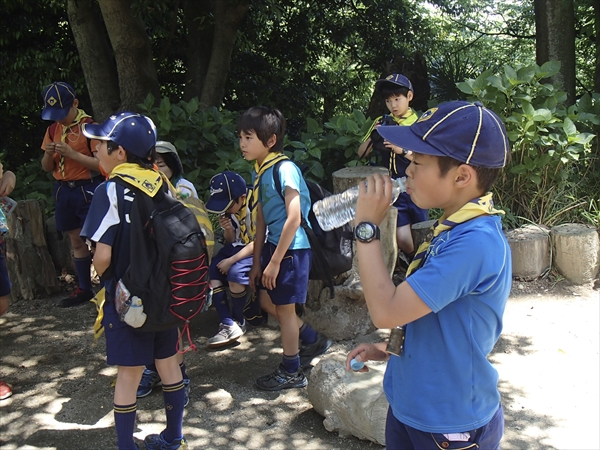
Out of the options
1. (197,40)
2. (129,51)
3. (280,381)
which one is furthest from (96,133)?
(197,40)

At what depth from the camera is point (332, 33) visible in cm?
1137

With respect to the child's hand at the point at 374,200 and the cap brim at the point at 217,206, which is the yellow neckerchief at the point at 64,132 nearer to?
the cap brim at the point at 217,206

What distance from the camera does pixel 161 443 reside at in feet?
10.9

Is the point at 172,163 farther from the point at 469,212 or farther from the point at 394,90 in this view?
the point at 469,212

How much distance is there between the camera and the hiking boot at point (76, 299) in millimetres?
5648

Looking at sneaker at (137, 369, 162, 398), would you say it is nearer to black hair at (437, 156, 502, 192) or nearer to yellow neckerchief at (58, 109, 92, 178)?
yellow neckerchief at (58, 109, 92, 178)

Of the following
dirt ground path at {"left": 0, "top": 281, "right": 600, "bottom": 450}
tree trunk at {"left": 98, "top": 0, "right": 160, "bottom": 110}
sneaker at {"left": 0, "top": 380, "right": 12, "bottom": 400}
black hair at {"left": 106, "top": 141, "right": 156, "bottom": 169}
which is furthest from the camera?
tree trunk at {"left": 98, "top": 0, "right": 160, "bottom": 110}

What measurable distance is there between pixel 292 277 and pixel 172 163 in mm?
1049

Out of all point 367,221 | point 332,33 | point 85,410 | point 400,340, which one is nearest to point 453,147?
point 367,221

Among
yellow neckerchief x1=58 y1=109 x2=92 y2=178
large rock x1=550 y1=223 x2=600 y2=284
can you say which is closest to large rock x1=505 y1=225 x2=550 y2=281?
large rock x1=550 y1=223 x2=600 y2=284

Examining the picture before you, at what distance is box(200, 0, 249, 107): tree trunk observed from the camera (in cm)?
780

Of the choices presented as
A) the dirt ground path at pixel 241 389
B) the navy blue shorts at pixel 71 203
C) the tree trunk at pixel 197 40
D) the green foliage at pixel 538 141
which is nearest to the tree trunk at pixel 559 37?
the green foliage at pixel 538 141

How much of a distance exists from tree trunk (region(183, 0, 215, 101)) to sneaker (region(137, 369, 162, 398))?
5395 mm

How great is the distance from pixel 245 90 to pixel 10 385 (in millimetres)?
6918
